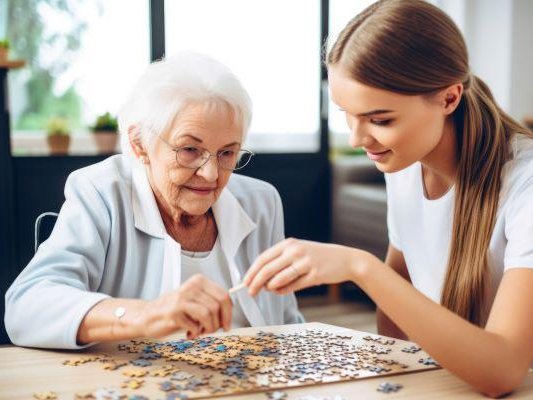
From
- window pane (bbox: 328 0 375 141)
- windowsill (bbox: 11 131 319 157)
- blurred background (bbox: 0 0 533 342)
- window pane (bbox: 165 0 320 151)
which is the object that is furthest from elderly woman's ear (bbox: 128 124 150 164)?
window pane (bbox: 328 0 375 141)

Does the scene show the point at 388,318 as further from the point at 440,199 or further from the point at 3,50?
the point at 3,50

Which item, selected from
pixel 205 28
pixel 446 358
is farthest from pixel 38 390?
pixel 205 28

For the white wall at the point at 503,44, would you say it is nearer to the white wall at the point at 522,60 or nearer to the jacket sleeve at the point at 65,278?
the white wall at the point at 522,60

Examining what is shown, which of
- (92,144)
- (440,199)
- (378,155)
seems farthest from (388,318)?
(92,144)

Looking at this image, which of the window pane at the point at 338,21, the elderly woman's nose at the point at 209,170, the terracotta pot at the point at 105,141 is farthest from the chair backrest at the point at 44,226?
the window pane at the point at 338,21

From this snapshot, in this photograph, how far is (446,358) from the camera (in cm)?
158

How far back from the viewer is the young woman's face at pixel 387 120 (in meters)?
1.79

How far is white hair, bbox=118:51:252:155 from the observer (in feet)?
6.92

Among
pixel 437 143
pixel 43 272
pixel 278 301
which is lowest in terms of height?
pixel 278 301

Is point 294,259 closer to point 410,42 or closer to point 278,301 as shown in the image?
point 410,42

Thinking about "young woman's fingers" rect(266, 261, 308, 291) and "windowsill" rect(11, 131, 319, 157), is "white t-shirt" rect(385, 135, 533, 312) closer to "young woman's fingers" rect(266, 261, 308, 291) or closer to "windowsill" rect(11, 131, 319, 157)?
"young woman's fingers" rect(266, 261, 308, 291)

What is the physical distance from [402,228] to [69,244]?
3.52 feet

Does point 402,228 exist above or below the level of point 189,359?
above

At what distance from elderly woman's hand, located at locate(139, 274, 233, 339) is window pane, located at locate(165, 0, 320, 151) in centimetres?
441
